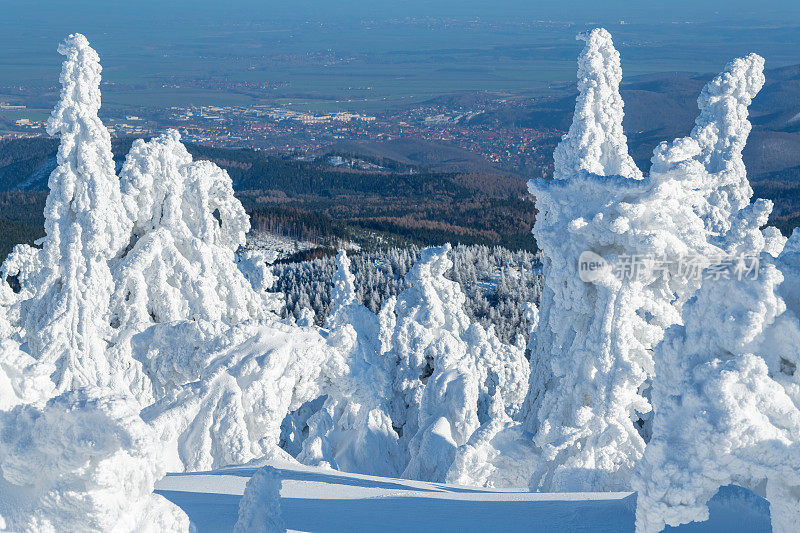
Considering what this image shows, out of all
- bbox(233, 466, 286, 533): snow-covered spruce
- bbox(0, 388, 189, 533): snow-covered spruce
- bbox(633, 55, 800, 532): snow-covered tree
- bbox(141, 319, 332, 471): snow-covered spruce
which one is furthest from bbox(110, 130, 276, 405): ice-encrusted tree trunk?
bbox(633, 55, 800, 532): snow-covered tree

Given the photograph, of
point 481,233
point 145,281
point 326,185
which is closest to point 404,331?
point 145,281

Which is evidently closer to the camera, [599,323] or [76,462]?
[76,462]

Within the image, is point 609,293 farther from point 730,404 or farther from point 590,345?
point 730,404

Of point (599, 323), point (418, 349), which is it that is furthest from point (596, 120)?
point (418, 349)

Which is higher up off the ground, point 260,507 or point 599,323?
point 599,323

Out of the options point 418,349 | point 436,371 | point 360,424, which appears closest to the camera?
point 360,424

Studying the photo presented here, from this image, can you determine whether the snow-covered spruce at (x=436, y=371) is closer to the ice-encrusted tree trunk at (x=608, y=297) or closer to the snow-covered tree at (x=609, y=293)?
the ice-encrusted tree trunk at (x=608, y=297)

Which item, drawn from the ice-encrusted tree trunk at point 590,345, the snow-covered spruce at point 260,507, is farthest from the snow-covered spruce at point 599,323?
the snow-covered spruce at point 260,507
